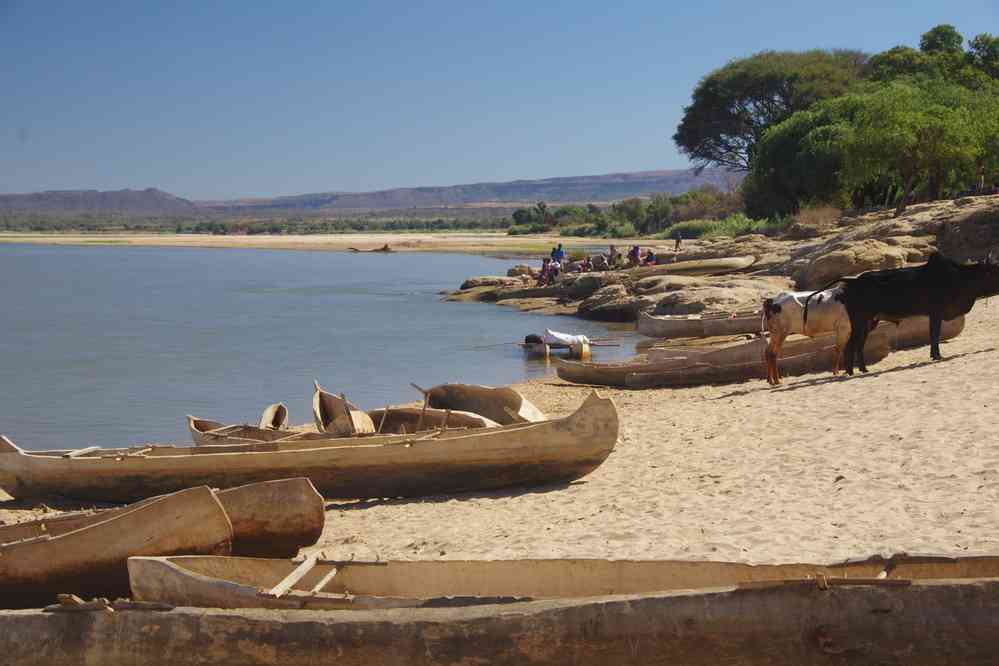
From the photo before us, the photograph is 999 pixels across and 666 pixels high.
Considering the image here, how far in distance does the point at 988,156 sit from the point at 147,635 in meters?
37.5

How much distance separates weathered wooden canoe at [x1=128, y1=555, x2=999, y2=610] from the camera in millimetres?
5605

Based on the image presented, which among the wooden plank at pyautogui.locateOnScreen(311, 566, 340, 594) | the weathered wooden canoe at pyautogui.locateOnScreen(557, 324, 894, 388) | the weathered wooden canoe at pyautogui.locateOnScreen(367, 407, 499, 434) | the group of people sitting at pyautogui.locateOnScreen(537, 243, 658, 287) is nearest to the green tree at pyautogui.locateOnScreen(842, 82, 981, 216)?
the group of people sitting at pyautogui.locateOnScreen(537, 243, 658, 287)

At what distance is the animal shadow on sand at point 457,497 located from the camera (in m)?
10.6

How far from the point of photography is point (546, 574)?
631 cm

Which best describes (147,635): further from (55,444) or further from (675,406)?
(55,444)

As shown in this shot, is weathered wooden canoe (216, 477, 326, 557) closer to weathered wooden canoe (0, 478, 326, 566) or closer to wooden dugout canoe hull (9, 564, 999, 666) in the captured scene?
weathered wooden canoe (0, 478, 326, 566)

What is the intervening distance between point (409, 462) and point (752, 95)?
194ft

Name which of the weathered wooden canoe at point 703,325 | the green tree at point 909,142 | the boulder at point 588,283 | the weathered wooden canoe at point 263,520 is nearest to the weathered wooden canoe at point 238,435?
the weathered wooden canoe at point 263,520

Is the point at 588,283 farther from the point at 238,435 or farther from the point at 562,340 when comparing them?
the point at 238,435

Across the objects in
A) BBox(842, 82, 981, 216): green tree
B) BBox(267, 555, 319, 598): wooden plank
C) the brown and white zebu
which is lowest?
BBox(267, 555, 319, 598): wooden plank

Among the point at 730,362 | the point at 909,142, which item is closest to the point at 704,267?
the point at 909,142

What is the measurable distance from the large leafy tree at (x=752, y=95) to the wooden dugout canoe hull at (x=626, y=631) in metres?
59.9

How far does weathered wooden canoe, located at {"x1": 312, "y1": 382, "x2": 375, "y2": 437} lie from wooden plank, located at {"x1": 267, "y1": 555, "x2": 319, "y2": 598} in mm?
4971

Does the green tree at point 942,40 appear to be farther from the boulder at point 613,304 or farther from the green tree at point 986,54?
the boulder at point 613,304
